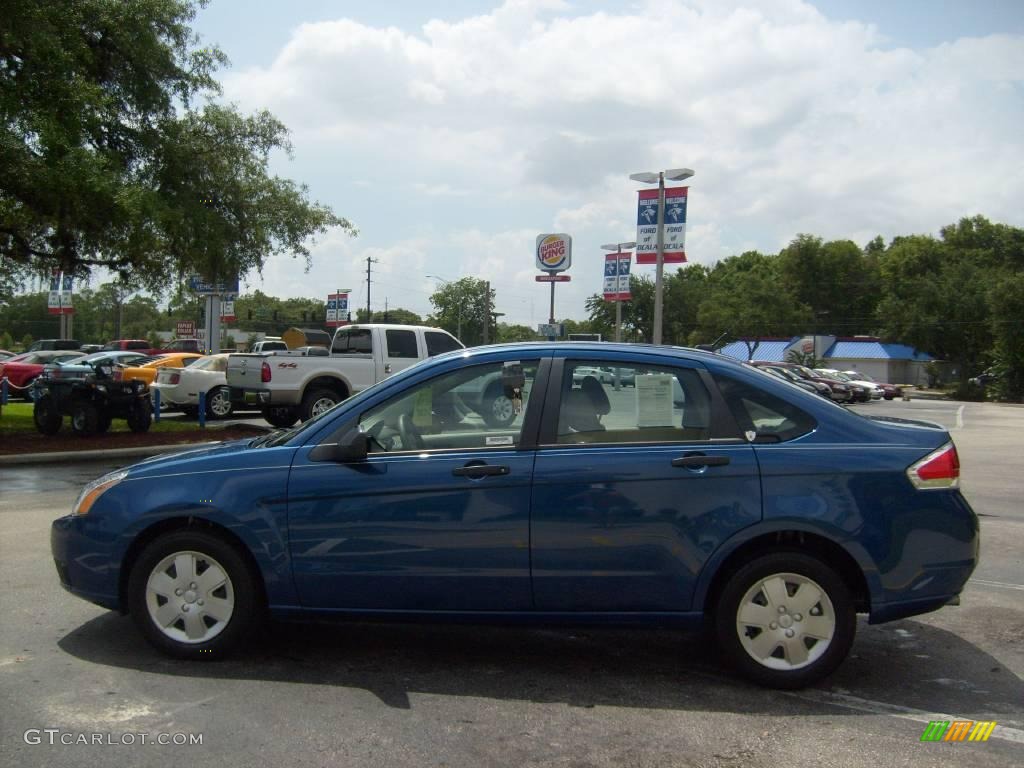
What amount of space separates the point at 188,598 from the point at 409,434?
1417mm

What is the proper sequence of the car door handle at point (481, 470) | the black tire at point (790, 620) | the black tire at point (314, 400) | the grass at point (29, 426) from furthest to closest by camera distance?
the black tire at point (314, 400) → the grass at point (29, 426) → the car door handle at point (481, 470) → the black tire at point (790, 620)

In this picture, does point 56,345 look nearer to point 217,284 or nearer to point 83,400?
point 217,284

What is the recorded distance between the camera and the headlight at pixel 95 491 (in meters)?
4.87

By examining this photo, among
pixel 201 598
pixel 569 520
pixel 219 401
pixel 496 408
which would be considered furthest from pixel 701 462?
pixel 219 401

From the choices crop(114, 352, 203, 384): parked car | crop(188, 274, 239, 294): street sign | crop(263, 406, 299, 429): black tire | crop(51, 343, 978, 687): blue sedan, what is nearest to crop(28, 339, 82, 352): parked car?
crop(114, 352, 203, 384): parked car

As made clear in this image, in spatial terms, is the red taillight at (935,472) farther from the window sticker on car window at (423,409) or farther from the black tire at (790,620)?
the window sticker on car window at (423,409)

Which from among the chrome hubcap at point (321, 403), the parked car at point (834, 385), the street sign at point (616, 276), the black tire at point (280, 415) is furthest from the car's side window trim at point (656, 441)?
the parked car at point (834, 385)

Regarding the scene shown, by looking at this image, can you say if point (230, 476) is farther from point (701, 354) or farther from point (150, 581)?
point (701, 354)

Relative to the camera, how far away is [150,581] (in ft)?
15.5

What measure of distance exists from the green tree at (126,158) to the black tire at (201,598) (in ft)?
31.5

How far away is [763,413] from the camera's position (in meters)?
4.71

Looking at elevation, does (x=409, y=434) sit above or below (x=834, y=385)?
below

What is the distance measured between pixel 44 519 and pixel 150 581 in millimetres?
4815

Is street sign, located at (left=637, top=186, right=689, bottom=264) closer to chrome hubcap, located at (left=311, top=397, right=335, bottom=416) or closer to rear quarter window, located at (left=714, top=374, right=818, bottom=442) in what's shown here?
chrome hubcap, located at (left=311, top=397, right=335, bottom=416)
